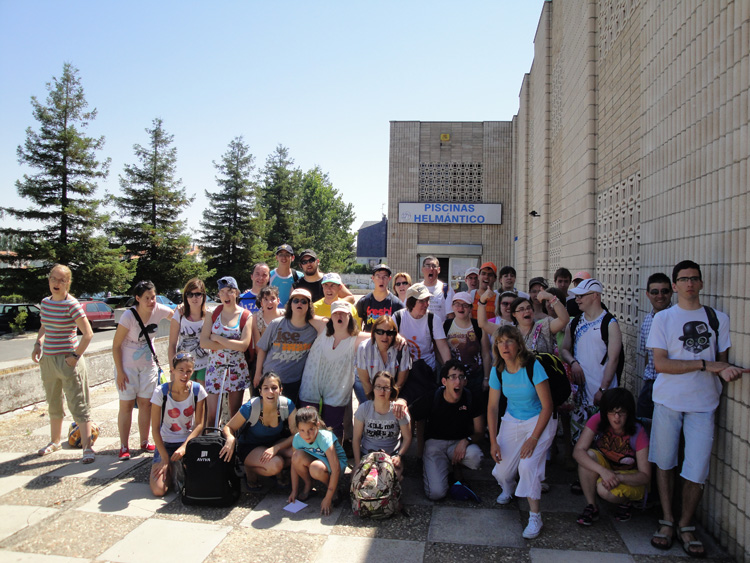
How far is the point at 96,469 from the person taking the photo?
192 inches

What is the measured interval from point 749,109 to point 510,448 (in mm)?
2950

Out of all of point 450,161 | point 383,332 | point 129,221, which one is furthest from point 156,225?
point 383,332

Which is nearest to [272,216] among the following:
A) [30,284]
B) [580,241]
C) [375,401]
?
[30,284]

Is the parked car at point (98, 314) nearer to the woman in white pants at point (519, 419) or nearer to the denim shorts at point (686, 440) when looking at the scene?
the woman in white pants at point (519, 419)

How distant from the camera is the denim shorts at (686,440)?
3.44 metres

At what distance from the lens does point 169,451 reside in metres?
4.55

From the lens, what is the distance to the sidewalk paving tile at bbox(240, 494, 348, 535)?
3.77 m

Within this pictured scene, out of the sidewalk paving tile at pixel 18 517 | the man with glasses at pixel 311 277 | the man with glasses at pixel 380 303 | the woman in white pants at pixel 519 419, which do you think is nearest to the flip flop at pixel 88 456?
the sidewalk paving tile at pixel 18 517

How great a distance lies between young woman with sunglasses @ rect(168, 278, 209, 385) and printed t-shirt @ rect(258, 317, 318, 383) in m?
0.80

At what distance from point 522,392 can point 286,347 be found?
2.31 meters

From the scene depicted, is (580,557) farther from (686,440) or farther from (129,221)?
(129,221)

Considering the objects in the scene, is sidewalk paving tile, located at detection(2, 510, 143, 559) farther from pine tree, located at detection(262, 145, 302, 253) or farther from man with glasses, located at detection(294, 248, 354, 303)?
pine tree, located at detection(262, 145, 302, 253)

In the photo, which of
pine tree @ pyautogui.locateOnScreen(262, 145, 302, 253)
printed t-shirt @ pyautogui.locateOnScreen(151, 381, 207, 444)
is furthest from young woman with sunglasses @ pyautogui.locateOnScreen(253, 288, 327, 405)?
pine tree @ pyautogui.locateOnScreen(262, 145, 302, 253)

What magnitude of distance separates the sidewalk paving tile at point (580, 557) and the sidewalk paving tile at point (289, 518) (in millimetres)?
1507
